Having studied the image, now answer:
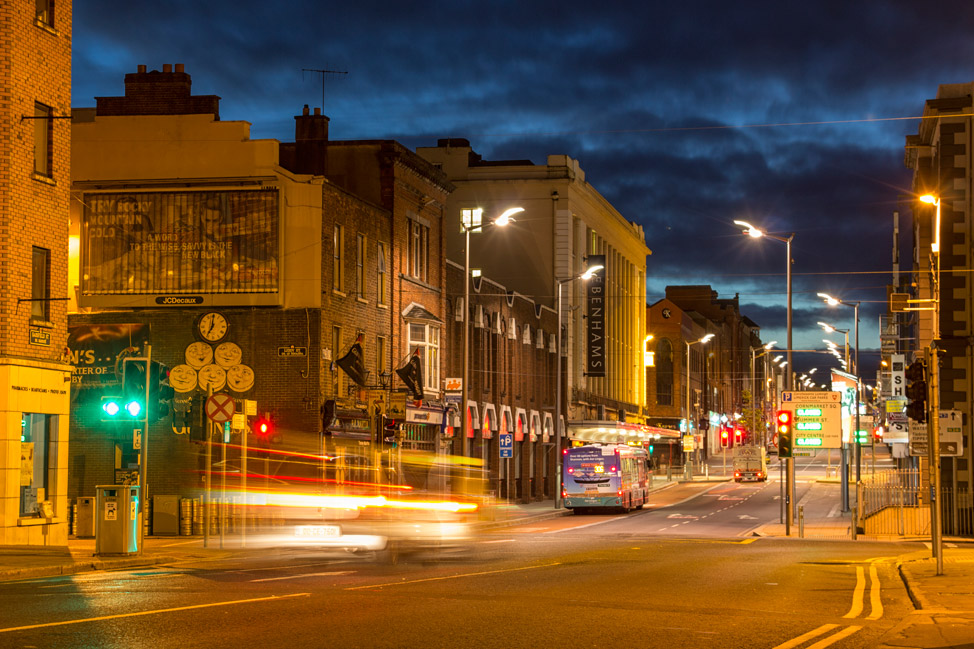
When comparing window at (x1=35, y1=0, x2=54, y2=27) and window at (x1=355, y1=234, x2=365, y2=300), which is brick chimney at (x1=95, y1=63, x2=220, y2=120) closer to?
window at (x1=355, y1=234, x2=365, y2=300)

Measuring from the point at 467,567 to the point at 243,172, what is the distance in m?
19.1

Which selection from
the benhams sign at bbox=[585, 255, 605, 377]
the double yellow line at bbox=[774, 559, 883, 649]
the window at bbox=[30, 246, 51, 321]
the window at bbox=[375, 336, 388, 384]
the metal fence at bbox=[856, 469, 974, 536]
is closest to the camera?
the double yellow line at bbox=[774, 559, 883, 649]

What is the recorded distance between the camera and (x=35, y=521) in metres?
26.8

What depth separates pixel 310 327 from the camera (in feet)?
121

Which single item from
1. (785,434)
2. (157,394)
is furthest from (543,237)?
(157,394)

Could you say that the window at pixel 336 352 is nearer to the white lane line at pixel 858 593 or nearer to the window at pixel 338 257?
the window at pixel 338 257

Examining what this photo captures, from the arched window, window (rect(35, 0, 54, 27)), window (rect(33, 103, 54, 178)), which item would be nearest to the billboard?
window (rect(33, 103, 54, 178))

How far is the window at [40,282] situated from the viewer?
27.5 m

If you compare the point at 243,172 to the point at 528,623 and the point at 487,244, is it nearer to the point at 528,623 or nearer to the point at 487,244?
the point at 528,623

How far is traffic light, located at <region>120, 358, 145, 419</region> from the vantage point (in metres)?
25.5

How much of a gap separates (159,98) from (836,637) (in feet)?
102

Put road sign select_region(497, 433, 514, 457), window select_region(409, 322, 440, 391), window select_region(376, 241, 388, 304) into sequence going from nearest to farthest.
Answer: window select_region(376, 241, 388, 304)
window select_region(409, 322, 440, 391)
road sign select_region(497, 433, 514, 457)

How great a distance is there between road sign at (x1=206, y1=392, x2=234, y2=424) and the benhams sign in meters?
47.7

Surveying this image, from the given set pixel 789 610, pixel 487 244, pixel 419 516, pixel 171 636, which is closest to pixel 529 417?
pixel 487 244
